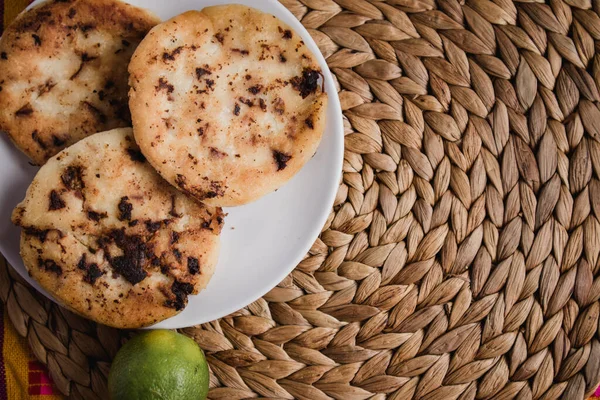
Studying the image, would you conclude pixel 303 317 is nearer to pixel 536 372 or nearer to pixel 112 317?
pixel 112 317

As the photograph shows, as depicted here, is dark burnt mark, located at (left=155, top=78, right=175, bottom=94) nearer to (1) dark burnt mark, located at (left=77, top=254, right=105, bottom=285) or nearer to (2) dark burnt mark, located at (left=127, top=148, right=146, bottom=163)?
(2) dark burnt mark, located at (left=127, top=148, right=146, bottom=163)

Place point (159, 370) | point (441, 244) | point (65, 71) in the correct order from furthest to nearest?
point (441, 244) → point (65, 71) → point (159, 370)

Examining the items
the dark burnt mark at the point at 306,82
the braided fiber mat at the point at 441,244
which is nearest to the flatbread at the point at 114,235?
the braided fiber mat at the point at 441,244

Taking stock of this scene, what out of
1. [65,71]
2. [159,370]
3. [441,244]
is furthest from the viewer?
[441,244]

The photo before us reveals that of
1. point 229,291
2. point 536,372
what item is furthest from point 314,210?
point 536,372

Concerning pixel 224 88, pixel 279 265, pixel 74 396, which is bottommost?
pixel 74 396

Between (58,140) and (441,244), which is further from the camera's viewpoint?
(441,244)

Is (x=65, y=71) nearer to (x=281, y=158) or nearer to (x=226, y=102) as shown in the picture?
(x=226, y=102)

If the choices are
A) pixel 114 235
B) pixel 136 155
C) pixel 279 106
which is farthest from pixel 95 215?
pixel 279 106
